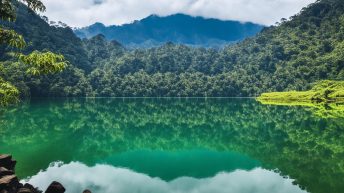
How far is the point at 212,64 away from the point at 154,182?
177 metres

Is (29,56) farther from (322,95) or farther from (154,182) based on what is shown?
(322,95)

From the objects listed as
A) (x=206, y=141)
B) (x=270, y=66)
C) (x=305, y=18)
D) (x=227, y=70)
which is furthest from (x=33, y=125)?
(x=305, y=18)

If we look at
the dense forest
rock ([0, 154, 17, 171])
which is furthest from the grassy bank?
rock ([0, 154, 17, 171])

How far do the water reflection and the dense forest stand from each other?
79292 mm

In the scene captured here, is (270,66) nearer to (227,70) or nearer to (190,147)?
(227,70)

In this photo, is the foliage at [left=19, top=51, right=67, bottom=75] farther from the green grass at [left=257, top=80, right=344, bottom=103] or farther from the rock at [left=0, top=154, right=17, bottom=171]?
the green grass at [left=257, top=80, right=344, bottom=103]

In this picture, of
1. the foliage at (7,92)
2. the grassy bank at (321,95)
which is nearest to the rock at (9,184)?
the foliage at (7,92)

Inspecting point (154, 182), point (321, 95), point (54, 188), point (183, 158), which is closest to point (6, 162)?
point (54, 188)

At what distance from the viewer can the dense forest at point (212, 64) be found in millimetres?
123312

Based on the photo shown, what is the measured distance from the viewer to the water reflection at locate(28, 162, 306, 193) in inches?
643

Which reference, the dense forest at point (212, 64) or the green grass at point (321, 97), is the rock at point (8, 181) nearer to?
the green grass at point (321, 97)

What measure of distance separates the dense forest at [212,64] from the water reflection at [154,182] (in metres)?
79.3

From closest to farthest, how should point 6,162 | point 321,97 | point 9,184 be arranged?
1. point 9,184
2. point 6,162
3. point 321,97

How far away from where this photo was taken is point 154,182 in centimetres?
1792
